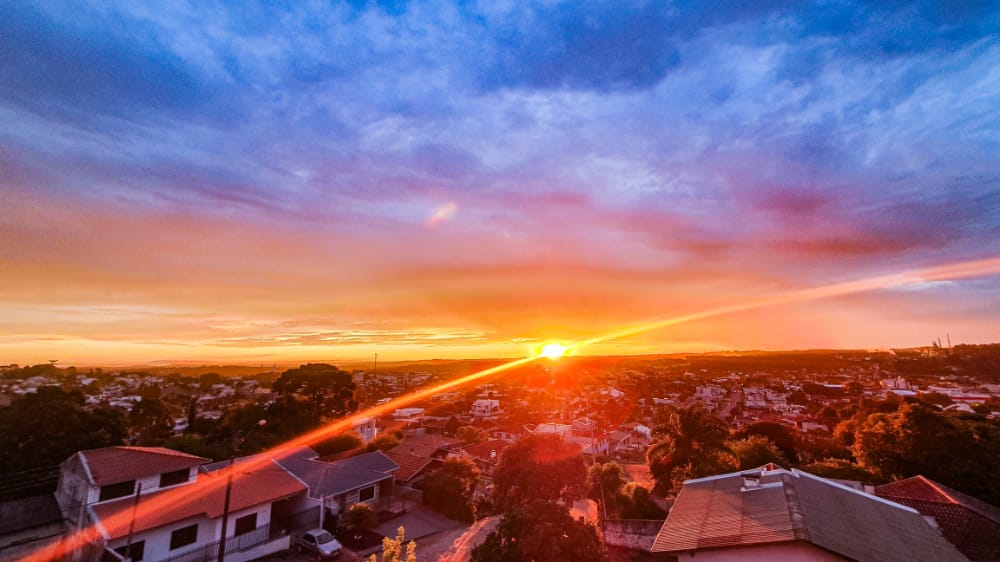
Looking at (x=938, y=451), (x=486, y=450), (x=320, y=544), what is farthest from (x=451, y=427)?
(x=938, y=451)

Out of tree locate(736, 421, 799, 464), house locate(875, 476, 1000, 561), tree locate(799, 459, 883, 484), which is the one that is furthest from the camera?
tree locate(736, 421, 799, 464)

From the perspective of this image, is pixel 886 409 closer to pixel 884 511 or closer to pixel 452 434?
pixel 884 511

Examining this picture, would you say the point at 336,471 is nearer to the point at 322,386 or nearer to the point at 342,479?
the point at 342,479

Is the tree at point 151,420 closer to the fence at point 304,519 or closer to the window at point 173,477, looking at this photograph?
the window at point 173,477

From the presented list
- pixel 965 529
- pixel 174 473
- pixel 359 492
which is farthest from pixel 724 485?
pixel 174 473

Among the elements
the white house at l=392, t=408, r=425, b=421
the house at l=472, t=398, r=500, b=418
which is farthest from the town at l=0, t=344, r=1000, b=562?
the house at l=472, t=398, r=500, b=418

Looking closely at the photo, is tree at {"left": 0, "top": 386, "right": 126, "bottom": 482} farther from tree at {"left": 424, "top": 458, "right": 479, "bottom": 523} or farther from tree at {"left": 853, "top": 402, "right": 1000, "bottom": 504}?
tree at {"left": 853, "top": 402, "right": 1000, "bottom": 504}
